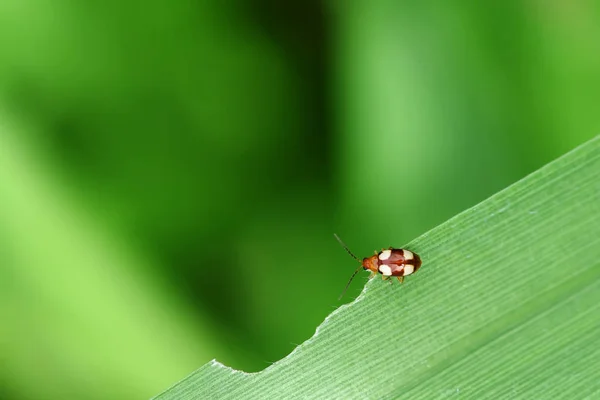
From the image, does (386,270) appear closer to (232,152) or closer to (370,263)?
(370,263)

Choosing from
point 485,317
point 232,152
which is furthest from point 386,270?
point 232,152

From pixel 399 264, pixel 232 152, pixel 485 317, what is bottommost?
pixel 485 317

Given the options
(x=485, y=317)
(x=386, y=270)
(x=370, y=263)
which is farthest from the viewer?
(x=370, y=263)

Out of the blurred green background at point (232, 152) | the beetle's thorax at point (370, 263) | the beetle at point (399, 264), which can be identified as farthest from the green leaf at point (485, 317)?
the blurred green background at point (232, 152)

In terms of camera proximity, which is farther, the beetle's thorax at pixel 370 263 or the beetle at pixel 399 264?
the beetle's thorax at pixel 370 263

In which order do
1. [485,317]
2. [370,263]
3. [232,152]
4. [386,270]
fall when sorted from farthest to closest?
[232,152]
[370,263]
[386,270]
[485,317]

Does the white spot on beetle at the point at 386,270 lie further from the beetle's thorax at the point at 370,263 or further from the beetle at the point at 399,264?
the beetle's thorax at the point at 370,263

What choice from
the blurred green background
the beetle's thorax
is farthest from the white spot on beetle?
the blurred green background

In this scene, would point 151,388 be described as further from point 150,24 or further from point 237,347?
point 150,24
